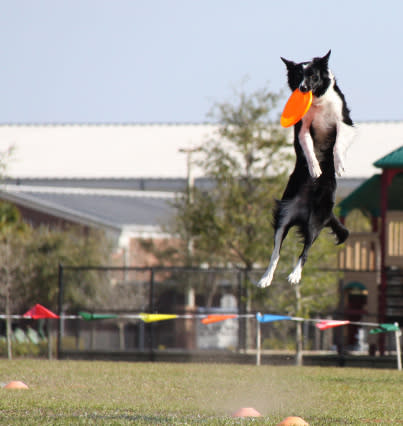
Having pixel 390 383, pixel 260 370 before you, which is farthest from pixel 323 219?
pixel 260 370

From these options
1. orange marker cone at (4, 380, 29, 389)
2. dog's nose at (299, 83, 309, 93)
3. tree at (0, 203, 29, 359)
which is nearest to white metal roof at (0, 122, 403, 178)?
tree at (0, 203, 29, 359)

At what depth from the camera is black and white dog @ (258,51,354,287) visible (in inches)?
296

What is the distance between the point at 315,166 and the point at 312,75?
0.71m

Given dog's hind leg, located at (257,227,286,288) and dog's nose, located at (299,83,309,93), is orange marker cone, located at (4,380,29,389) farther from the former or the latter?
dog's nose, located at (299,83,309,93)

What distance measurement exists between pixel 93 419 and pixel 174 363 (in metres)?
12.2

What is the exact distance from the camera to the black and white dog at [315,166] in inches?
296

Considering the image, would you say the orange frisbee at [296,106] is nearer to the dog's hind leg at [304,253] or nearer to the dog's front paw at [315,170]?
the dog's front paw at [315,170]

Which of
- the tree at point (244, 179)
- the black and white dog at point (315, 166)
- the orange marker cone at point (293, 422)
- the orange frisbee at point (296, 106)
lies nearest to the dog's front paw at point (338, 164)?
the black and white dog at point (315, 166)

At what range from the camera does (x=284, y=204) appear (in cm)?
769

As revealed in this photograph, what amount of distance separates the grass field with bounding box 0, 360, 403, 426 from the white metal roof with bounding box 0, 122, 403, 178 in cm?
4761

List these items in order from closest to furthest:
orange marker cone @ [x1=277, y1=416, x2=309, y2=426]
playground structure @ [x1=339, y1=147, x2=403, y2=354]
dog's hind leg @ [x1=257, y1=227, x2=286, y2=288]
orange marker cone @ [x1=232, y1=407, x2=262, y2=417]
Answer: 1. dog's hind leg @ [x1=257, y1=227, x2=286, y2=288]
2. orange marker cone @ [x1=277, y1=416, x2=309, y2=426]
3. orange marker cone @ [x1=232, y1=407, x2=262, y2=417]
4. playground structure @ [x1=339, y1=147, x2=403, y2=354]

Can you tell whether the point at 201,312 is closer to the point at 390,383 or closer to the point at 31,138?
the point at 390,383

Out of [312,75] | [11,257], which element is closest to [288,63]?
[312,75]

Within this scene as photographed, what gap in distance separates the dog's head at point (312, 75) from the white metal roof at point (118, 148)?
58919 mm
